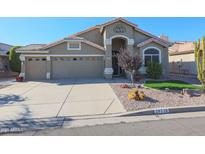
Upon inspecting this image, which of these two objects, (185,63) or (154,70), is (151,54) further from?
(185,63)

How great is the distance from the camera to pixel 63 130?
5.48 metres

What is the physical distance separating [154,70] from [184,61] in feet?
27.8

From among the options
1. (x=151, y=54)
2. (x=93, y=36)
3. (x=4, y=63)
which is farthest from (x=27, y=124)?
(x=4, y=63)

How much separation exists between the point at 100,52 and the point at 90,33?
3464 mm

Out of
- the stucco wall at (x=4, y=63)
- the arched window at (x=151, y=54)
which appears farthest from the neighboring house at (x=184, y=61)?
the stucco wall at (x=4, y=63)

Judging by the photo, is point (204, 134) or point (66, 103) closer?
point (204, 134)

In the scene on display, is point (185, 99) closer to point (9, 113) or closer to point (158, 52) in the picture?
point (9, 113)

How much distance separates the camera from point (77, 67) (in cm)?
1908

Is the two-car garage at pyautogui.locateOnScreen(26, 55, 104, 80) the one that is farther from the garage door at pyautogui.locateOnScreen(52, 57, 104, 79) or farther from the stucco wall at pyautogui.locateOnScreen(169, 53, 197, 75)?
the stucco wall at pyautogui.locateOnScreen(169, 53, 197, 75)

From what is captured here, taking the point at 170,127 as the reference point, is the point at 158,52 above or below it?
above

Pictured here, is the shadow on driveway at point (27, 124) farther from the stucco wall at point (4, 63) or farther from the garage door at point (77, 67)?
the stucco wall at point (4, 63)

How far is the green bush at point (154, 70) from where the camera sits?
17.6m

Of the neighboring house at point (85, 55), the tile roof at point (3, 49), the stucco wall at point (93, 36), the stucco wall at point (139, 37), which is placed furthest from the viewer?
the tile roof at point (3, 49)

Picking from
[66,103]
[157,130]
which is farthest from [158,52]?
[157,130]
